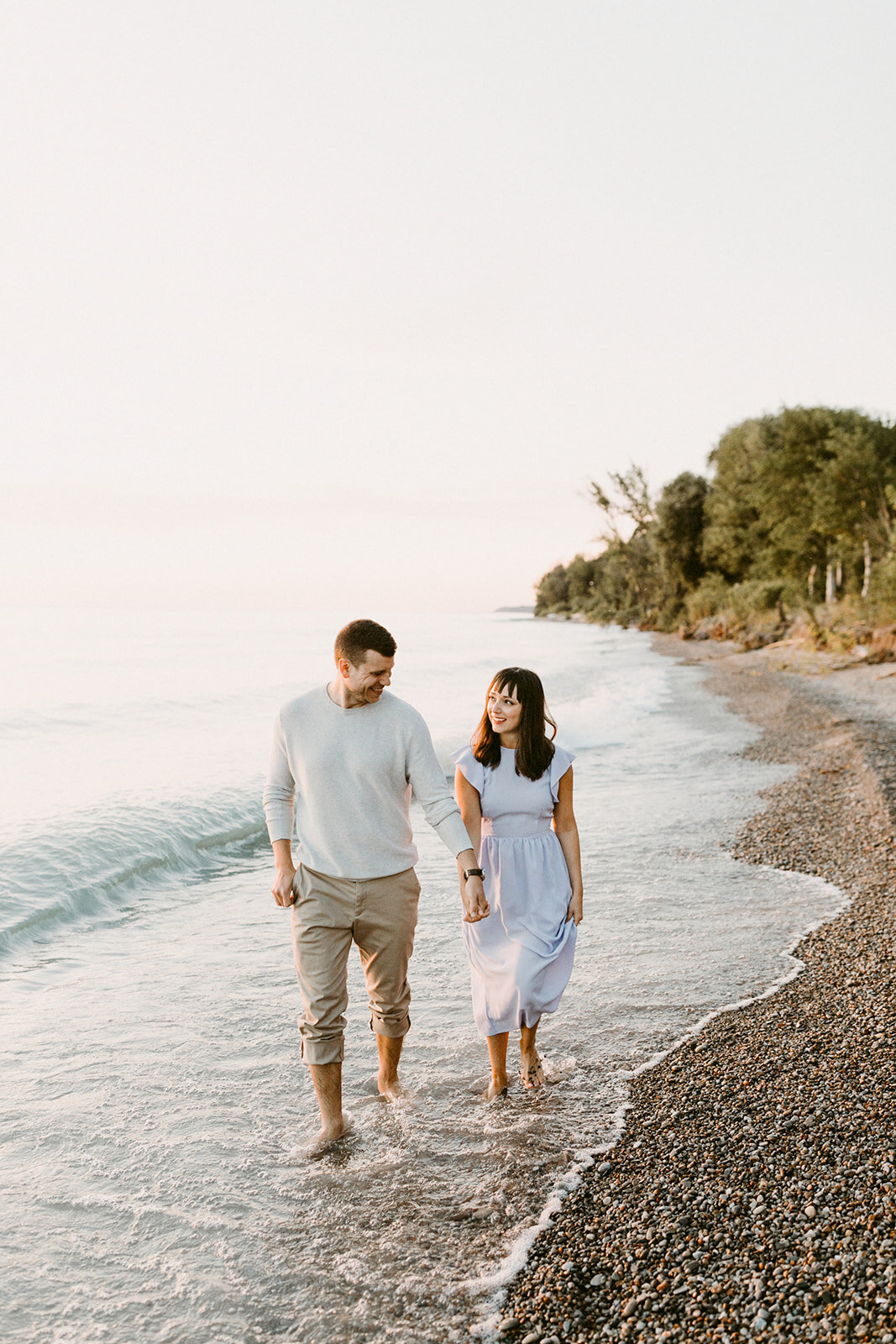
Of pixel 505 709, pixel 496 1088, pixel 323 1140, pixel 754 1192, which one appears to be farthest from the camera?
pixel 496 1088

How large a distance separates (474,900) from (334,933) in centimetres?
63

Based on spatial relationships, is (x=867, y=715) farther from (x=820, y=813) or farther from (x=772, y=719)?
(x=820, y=813)

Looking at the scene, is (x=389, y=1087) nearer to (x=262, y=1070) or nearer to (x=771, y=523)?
(x=262, y=1070)

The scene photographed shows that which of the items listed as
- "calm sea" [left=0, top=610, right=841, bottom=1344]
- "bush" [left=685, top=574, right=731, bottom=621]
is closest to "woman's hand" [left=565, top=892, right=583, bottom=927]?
"calm sea" [left=0, top=610, right=841, bottom=1344]

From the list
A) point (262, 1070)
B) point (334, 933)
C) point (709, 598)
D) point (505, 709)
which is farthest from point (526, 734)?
point (709, 598)

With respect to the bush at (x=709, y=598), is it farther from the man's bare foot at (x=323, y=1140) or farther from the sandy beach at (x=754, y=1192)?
the man's bare foot at (x=323, y=1140)

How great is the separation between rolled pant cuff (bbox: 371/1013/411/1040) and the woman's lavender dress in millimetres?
332

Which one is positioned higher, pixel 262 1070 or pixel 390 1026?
pixel 390 1026

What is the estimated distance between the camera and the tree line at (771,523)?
3291 cm

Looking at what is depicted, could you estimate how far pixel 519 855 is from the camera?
13.5 ft

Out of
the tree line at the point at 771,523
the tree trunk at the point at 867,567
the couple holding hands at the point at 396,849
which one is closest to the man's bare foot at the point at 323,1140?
the couple holding hands at the point at 396,849

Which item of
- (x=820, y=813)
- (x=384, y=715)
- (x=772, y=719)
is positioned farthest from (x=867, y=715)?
(x=384, y=715)

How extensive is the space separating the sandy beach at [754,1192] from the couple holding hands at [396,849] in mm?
837

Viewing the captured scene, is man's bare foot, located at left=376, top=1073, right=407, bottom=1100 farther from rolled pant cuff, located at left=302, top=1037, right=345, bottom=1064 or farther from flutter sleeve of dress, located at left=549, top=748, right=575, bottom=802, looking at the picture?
flutter sleeve of dress, located at left=549, top=748, right=575, bottom=802
